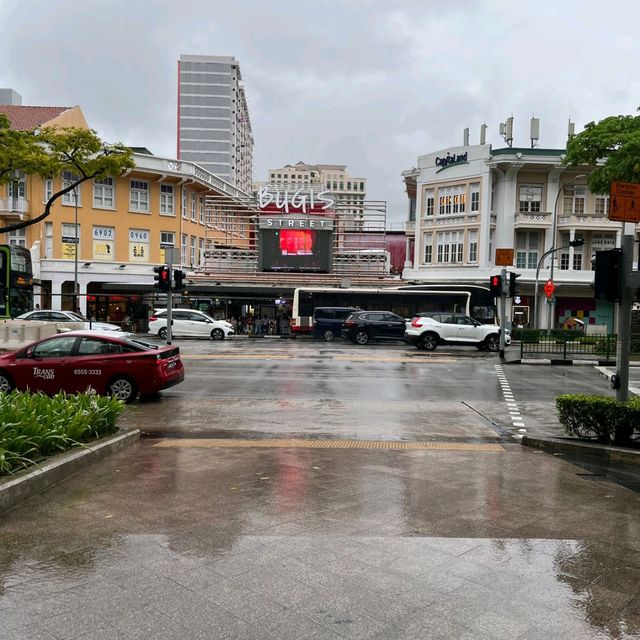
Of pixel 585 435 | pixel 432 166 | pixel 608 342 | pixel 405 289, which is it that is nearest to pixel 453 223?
pixel 432 166

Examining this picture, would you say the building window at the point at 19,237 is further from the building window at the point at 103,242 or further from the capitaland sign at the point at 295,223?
the capitaland sign at the point at 295,223

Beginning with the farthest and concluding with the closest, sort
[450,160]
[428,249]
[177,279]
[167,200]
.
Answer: [428,249] < [167,200] < [450,160] < [177,279]

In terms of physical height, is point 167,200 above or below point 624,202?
above

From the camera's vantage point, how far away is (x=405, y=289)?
39.4 m

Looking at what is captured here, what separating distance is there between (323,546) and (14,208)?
45355mm

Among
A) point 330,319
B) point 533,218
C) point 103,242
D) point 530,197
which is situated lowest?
point 330,319

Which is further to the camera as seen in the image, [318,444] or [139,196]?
[139,196]

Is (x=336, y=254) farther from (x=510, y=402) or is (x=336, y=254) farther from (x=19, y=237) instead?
(x=510, y=402)

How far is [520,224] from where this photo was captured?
156 ft

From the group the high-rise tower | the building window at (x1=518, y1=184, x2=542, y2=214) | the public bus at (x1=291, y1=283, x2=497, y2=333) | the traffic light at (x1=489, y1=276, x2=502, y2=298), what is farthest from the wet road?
the high-rise tower

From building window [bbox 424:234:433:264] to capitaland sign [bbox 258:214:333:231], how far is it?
7639 mm

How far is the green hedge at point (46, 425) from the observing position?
6863 mm

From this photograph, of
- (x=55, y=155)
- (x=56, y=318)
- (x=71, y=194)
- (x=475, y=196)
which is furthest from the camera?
(x=475, y=196)

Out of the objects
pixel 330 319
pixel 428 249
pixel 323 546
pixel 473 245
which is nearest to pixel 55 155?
pixel 330 319
